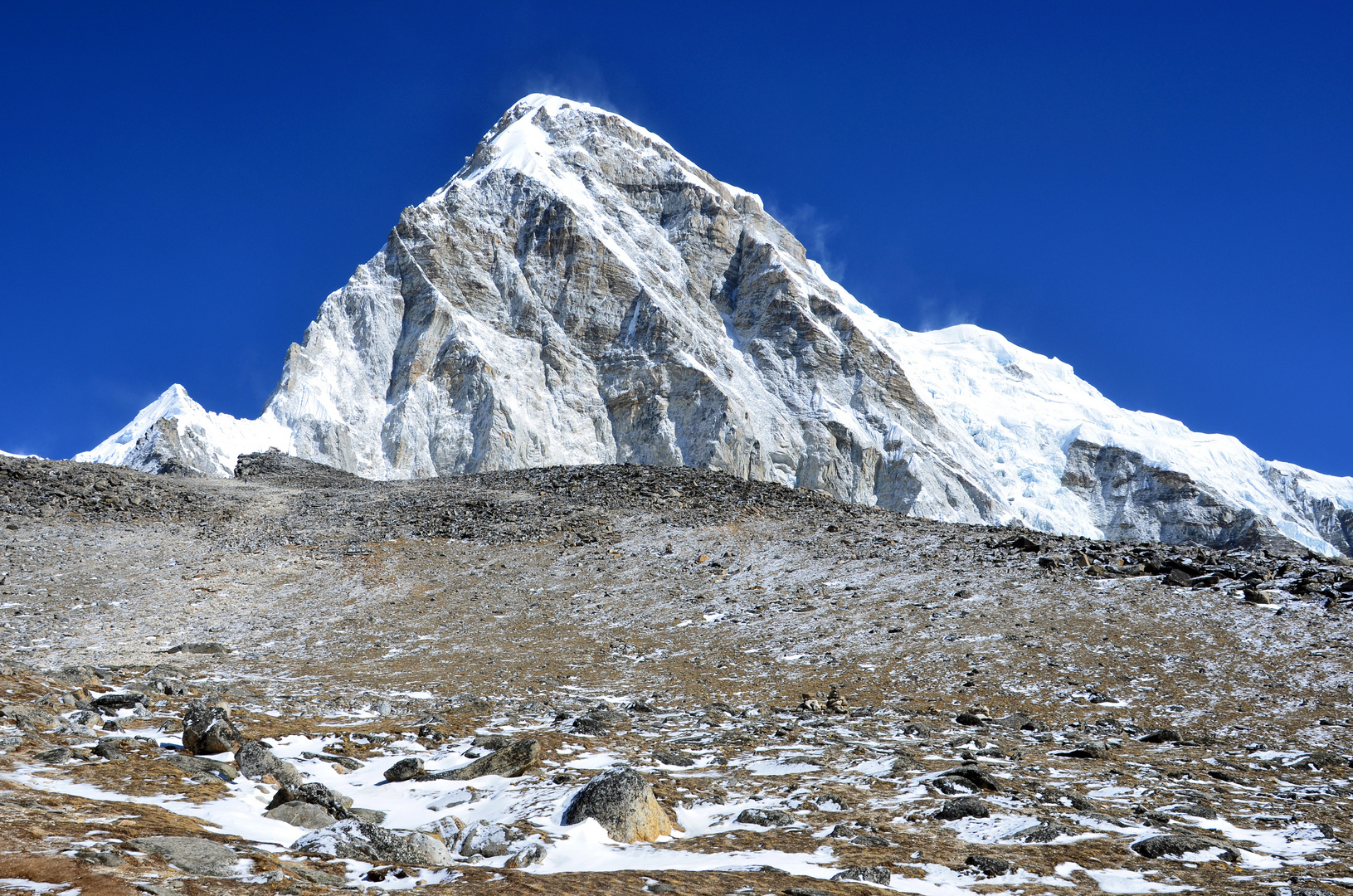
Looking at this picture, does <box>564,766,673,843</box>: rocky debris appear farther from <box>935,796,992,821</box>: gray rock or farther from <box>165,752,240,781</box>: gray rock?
<box>165,752,240,781</box>: gray rock

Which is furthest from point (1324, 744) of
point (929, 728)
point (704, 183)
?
point (704, 183)

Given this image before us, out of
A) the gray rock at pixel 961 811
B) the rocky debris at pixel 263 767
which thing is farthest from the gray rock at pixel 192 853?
the gray rock at pixel 961 811

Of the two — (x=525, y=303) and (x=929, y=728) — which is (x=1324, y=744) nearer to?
(x=929, y=728)

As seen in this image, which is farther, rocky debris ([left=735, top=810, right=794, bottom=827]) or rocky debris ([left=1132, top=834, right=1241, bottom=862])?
rocky debris ([left=735, top=810, right=794, bottom=827])

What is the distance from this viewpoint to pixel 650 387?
92.6 meters

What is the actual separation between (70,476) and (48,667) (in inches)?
768

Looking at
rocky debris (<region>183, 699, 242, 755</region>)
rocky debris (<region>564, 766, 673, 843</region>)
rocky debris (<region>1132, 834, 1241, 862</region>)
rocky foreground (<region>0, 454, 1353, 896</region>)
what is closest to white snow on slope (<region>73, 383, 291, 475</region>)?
rocky foreground (<region>0, 454, 1353, 896</region>)

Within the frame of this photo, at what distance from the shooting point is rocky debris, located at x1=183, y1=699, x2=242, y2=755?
805 centimetres

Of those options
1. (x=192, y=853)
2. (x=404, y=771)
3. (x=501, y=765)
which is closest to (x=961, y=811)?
(x=501, y=765)

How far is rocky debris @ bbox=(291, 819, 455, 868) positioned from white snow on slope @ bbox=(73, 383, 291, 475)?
7244 centimetres

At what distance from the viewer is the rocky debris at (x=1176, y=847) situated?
646 cm

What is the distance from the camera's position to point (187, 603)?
68.0 ft

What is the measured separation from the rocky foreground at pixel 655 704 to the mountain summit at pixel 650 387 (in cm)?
5524

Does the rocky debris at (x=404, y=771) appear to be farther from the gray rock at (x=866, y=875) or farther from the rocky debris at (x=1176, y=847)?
the rocky debris at (x=1176, y=847)
